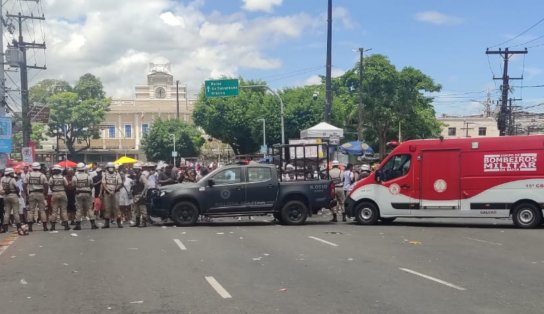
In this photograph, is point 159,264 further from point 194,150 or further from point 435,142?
point 194,150

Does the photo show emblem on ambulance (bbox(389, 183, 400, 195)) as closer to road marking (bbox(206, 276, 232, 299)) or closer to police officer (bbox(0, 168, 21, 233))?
road marking (bbox(206, 276, 232, 299))

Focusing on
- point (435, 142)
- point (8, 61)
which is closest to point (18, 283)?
point (435, 142)

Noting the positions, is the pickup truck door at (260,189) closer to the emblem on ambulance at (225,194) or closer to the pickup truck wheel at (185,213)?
the emblem on ambulance at (225,194)

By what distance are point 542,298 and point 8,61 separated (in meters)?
34.8

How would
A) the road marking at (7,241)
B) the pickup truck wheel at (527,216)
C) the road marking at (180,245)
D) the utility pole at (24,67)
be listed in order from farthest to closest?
the utility pole at (24,67)
the pickup truck wheel at (527,216)
the road marking at (7,241)
the road marking at (180,245)

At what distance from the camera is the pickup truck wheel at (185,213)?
1756 centimetres

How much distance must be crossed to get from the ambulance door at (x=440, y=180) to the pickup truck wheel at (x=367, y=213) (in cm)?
134

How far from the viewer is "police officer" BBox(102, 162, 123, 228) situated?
17328mm

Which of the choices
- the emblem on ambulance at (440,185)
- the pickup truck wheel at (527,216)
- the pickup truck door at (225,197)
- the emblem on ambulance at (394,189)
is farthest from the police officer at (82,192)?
the pickup truck wheel at (527,216)

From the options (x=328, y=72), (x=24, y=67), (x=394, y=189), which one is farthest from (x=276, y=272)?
(x=24, y=67)

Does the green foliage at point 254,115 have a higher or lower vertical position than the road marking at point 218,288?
higher

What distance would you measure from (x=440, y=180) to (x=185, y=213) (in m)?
7.20

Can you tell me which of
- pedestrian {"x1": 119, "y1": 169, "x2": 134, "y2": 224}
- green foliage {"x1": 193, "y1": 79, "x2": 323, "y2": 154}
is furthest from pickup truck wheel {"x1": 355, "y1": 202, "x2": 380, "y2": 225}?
green foliage {"x1": 193, "y1": 79, "x2": 323, "y2": 154}

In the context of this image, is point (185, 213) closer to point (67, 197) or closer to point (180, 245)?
point (67, 197)
